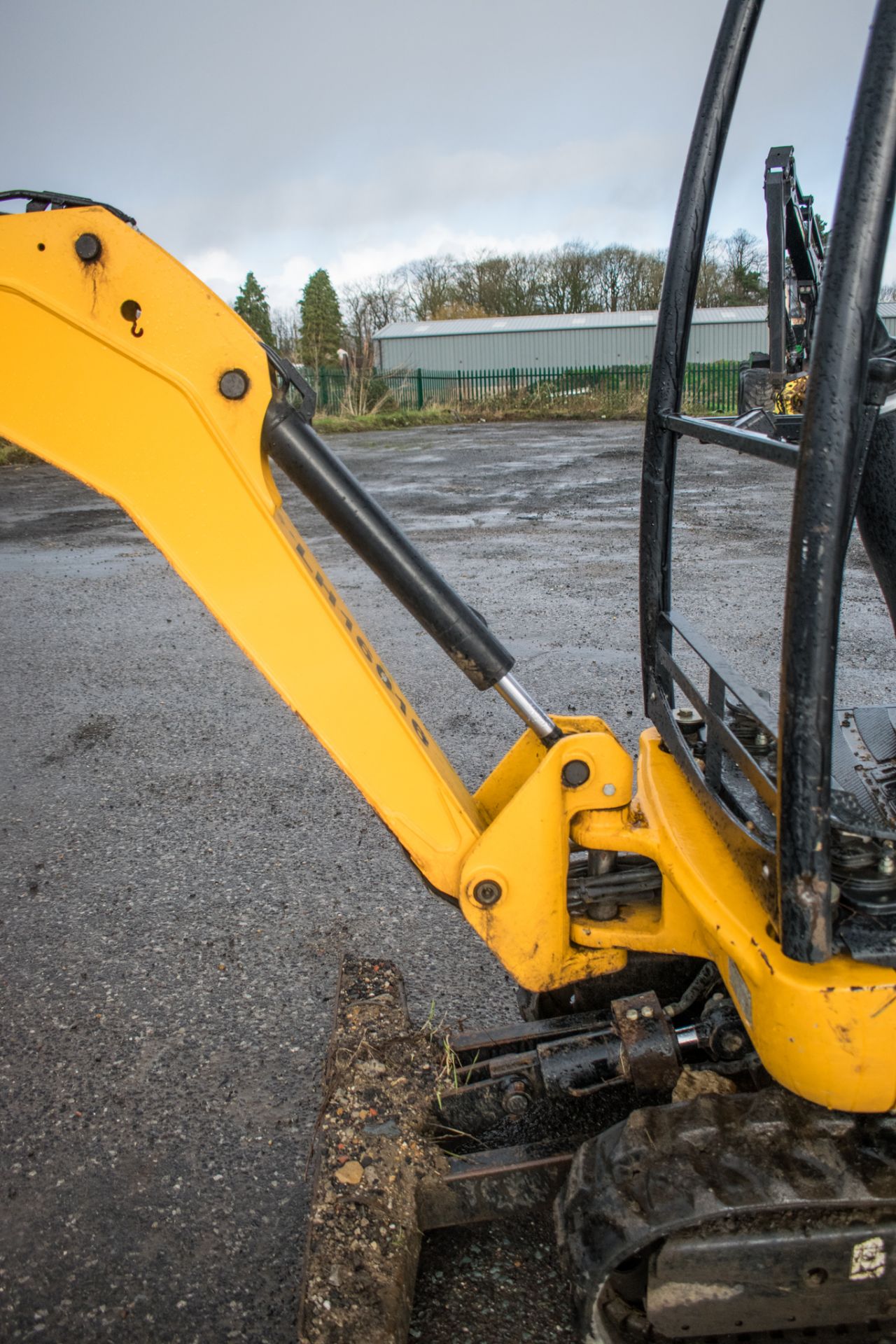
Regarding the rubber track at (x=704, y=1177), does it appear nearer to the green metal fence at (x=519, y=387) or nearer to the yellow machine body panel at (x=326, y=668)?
the yellow machine body panel at (x=326, y=668)

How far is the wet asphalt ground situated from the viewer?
2.10 m

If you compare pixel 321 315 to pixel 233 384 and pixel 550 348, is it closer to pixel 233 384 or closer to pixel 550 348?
pixel 550 348

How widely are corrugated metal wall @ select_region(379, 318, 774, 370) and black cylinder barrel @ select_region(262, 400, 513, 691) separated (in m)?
38.2

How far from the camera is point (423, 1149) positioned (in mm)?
2096

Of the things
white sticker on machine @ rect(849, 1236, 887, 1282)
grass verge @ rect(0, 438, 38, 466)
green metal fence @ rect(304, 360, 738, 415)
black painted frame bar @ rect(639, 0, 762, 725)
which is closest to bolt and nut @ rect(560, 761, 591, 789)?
black painted frame bar @ rect(639, 0, 762, 725)

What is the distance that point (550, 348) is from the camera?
39.8m

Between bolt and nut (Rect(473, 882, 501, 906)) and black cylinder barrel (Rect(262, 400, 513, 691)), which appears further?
bolt and nut (Rect(473, 882, 501, 906))

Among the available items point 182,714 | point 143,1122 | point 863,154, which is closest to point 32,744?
point 182,714

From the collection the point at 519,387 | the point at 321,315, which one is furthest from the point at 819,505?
the point at 321,315

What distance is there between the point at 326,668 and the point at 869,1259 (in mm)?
1264

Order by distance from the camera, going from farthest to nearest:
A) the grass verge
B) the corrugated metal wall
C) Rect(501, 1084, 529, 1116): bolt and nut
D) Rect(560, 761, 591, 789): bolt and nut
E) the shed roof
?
the corrugated metal wall < the shed roof < the grass verge < Rect(501, 1084, 529, 1116): bolt and nut < Rect(560, 761, 591, 789): bolt and nut

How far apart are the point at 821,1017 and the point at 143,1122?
1.70 m

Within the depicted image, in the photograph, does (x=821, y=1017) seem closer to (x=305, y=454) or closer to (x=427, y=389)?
(x=305, y=454)

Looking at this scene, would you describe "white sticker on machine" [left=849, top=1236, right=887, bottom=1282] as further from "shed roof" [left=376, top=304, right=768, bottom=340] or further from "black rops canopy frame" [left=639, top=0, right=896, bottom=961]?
"shed roof" [left=376, top=304, right=768, bottom=340]
